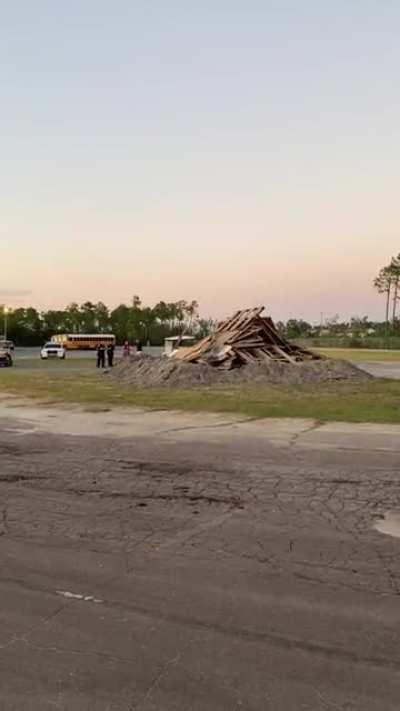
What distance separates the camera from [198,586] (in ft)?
15.7

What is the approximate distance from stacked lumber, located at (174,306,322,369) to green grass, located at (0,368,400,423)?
14.9 ft

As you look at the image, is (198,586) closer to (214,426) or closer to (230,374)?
(214,426)

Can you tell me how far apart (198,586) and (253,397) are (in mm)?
17598

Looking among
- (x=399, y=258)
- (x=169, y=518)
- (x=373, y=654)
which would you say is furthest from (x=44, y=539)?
(x=399, y=258)

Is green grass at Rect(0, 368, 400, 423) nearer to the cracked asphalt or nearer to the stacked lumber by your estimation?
the stacked lumber

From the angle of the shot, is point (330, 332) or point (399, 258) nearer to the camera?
point (399, 258)

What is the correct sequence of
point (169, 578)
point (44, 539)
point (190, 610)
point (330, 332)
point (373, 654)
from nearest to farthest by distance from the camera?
point (373, 654), point (190, 610), point (169, 578), point (44, 539), point (330, 332)

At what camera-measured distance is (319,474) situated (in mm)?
9156

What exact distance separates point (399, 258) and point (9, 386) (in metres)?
94.9

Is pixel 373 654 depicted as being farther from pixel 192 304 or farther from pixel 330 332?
pixel 192 304

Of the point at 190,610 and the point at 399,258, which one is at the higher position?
the point at 399,258

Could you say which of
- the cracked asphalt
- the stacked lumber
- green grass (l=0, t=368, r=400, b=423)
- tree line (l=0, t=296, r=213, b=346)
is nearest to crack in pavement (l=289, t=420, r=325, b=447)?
green grass (l=0, t=368, r=400, b=423)

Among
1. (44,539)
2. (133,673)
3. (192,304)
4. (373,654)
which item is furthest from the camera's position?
(192,304)

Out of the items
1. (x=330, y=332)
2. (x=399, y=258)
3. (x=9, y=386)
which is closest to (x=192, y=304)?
(x=330, y=332)
